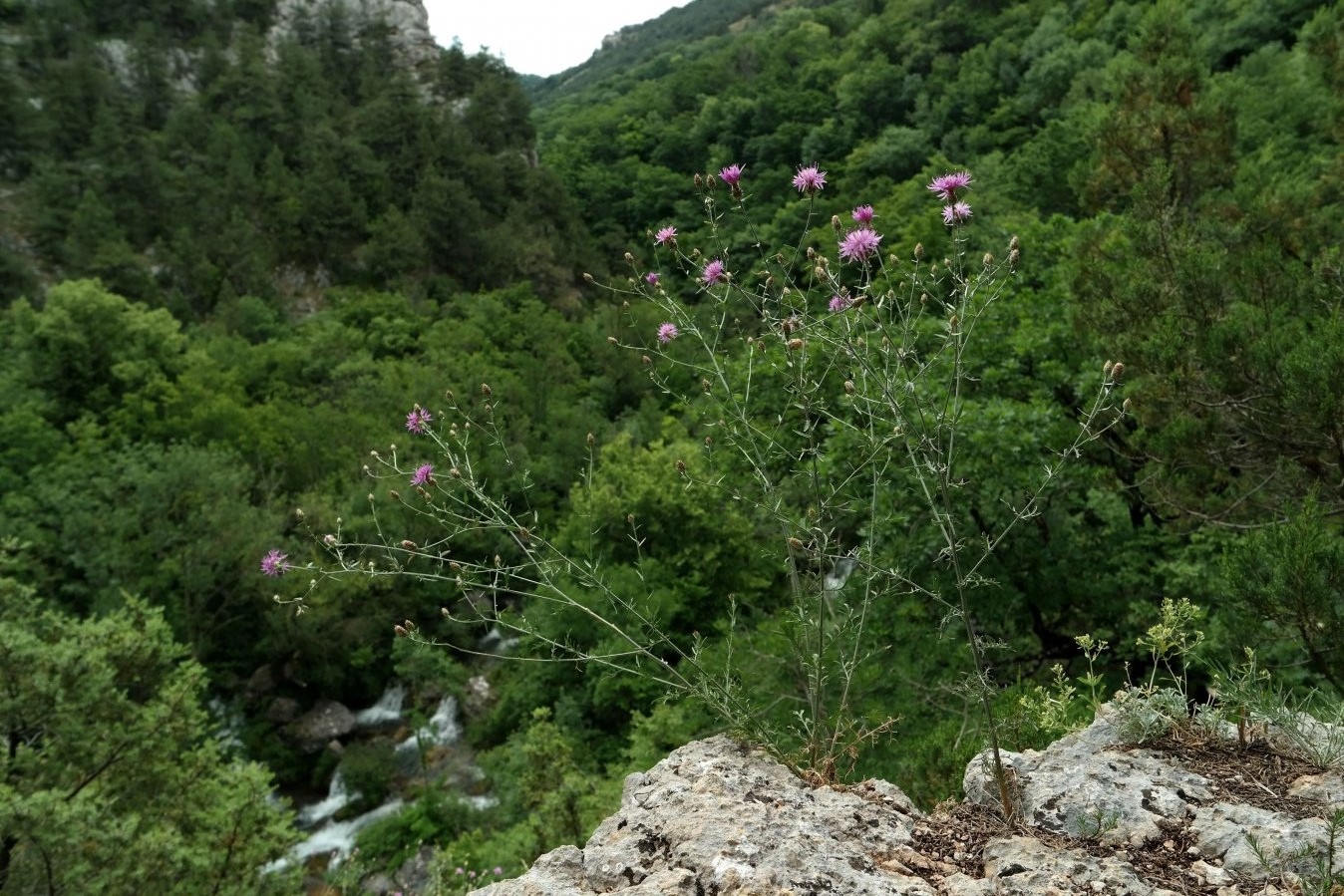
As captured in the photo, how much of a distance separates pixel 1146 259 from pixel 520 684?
45.5 ft

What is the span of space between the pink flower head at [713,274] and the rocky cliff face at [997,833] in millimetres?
1730

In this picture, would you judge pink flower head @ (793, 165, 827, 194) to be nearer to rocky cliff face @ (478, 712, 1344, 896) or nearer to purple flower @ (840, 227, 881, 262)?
purple flower @ (840, 227, 881, 262)

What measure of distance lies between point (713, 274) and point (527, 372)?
2856cm

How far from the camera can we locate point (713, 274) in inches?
114

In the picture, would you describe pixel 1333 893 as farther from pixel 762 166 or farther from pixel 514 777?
pixel 762 166

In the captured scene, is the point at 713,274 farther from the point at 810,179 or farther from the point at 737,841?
the point at 737,841

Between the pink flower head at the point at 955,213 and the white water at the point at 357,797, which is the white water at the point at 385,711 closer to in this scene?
the white water at the point at 357,797

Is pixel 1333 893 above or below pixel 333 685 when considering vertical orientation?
above

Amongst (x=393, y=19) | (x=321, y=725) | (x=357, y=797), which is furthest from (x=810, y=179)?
(x=393, y=19)

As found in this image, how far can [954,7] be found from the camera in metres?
46.7

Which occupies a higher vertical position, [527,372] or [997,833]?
[527,372]

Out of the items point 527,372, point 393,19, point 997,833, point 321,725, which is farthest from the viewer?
point 393,19

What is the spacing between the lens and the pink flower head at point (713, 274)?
9.36 ft

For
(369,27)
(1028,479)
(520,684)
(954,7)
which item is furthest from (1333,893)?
(369,27)
